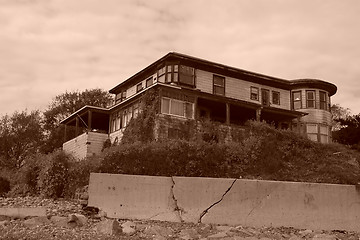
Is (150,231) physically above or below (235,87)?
below

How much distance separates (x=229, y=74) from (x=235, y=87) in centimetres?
105

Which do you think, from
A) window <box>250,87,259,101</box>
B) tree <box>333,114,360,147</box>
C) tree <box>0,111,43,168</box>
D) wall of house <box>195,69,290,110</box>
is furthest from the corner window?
tree <box>0,111,43,168</box>

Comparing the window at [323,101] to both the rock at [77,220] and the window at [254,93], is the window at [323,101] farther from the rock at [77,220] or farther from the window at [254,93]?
the rock at [77,220]

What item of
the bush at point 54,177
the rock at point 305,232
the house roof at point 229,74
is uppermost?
A: the house roof at point 229,74

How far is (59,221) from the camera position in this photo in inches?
470

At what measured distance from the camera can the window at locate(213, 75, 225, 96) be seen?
32812 mm

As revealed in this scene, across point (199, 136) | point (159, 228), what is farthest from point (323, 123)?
point (159, 228)

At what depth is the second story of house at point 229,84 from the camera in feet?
102

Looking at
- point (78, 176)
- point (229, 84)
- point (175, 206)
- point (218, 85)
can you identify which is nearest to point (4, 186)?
point (78, 176)

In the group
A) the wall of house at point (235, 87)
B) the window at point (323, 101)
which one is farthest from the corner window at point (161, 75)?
the window at point (323, 101)

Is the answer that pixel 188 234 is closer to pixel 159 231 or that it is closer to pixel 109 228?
pixel 159 231

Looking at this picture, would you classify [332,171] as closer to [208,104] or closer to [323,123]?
[208,104]

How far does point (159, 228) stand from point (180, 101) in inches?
680

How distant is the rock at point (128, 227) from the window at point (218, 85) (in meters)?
21.6
